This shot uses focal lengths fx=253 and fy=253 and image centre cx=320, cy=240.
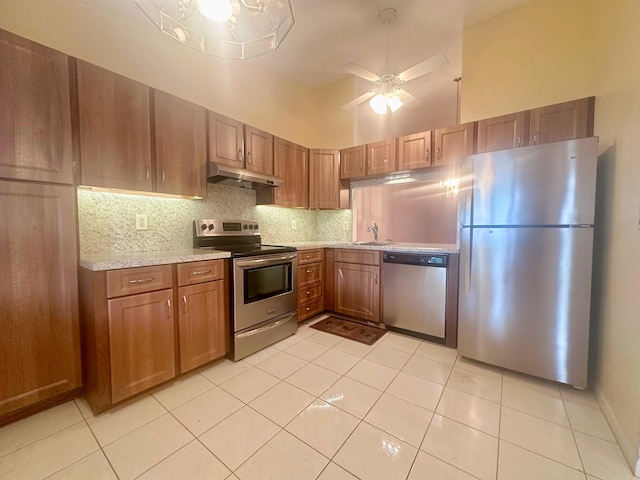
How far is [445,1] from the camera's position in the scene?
2.30 meters

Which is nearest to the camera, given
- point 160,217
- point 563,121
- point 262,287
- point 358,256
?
point 563,121

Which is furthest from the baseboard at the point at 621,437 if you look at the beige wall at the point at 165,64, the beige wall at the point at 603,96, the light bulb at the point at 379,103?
the beige wall at the point at 165,64

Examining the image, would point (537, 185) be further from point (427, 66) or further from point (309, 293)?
point (309, 293)

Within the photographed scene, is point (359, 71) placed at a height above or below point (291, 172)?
above

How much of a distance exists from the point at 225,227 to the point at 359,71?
2023mm

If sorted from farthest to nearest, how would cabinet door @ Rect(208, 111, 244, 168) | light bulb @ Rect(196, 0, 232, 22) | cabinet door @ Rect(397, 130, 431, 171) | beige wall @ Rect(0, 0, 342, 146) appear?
1. cabinet door @ Rect(397, 130, 431, 171)
2. cabinet door @ Rect(208, 111, 244, 168)
3. beige wall @ Rect(0, 0, 342, 146)
4. light bulb @ Rect(196, 0, 232, 22)

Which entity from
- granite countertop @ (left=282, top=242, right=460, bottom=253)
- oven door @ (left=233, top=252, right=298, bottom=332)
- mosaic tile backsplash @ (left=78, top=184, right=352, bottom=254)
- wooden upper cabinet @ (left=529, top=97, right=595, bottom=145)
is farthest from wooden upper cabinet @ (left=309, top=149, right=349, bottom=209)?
wooden upper cabinet @ (left=529, top=97, right=595, bottom=145)

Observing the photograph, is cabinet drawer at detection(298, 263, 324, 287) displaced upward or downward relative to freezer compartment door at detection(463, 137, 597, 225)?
downward

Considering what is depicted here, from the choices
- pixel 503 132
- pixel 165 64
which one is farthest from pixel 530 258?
pixel 165 64

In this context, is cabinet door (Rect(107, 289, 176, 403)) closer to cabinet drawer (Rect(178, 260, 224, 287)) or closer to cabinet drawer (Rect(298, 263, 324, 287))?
cabinet drawer (Rect(178, 260, 224, 287))

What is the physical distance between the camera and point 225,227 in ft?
8.87

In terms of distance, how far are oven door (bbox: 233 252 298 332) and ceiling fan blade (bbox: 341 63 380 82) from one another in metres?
1.84

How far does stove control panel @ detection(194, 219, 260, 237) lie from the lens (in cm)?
251

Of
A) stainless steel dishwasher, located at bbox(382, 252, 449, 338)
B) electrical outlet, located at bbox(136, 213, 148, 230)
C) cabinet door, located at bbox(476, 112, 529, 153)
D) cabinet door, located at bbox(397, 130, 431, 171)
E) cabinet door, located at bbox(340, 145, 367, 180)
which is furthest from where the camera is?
cabinet door, located at bbox(340, 145, 367, 180)
